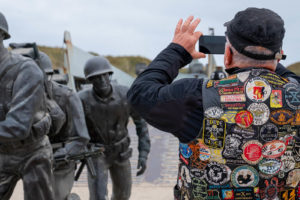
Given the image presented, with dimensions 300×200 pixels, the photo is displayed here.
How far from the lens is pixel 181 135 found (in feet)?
5.04


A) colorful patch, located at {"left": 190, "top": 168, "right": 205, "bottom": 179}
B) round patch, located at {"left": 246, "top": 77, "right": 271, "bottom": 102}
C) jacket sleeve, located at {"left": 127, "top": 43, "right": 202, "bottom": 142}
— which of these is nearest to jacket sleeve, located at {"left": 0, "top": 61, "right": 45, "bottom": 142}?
jacket sleeve, located at {"left": 127, "top": 43, "right": 202, "bottom": 142}

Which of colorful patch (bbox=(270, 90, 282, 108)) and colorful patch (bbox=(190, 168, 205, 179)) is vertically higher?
colorful patch (bbox=(270, 90, 282, 108))

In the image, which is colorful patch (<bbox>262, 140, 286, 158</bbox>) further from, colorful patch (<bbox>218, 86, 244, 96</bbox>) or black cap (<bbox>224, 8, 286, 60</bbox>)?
black cap (<bbox>224, 8, 286, 60</bbox>)

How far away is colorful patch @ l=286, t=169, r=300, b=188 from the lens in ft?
5.28

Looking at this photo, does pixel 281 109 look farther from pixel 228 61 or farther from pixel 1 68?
pixel 1 68

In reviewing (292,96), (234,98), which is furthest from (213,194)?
(292,96)

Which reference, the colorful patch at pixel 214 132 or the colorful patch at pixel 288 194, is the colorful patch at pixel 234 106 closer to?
the colorful patch at pixel 214 132

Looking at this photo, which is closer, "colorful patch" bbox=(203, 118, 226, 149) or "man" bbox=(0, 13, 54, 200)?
"colorful patch" bbox=(203, 118, 226, 149)

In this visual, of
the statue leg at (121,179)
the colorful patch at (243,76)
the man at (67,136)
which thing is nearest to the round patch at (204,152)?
the colorful patch at (243,76)

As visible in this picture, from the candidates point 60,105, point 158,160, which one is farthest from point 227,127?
point 158,160

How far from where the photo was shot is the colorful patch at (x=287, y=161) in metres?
1.58

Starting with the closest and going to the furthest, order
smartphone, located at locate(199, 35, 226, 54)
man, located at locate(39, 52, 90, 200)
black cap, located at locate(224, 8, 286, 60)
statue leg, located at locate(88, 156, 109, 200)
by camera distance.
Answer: black cap, located at locate(224, 8, 286, 60) → smartphone, located at locate(199, 35, 226, 54) → man, located at locate(39, 52, 90, 200) → statue leg, located at locate(88, 156, 109, 200)

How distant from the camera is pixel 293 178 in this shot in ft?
5.32

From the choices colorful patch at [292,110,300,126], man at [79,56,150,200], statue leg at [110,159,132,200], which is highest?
colorful patch at [292,110,300,126]
